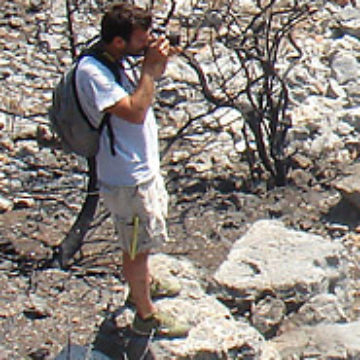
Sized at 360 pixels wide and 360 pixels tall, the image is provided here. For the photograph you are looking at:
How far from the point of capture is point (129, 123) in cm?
486

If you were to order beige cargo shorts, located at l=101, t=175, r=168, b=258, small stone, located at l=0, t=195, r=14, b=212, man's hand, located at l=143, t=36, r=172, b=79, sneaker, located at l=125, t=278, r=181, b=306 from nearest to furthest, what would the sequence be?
man's hand, located at l=143, t=36, r=172, b=79, beige cargo shorts, located at l=101, t=175, r=168, b=258, sneaker, located at l=125, t=278, r=181, b=306, small stone, located at l=0, t=195, r=14, b=212

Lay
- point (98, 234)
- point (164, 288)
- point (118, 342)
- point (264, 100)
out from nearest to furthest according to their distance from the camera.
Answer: point (118, 342), point (164, 288), point (98, 234), point (264, 100)

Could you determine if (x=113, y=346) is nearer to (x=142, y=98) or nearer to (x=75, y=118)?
(x=75, y=118)

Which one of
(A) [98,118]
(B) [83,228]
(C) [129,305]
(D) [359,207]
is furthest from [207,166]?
(A) [98,118]

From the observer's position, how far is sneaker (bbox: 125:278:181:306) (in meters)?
5.53

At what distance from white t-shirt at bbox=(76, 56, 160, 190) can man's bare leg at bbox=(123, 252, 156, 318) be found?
1.17 feet

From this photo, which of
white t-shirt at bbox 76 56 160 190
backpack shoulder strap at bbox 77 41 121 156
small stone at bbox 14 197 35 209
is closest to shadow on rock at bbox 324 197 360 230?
small stone at bbox 14 197 35 209

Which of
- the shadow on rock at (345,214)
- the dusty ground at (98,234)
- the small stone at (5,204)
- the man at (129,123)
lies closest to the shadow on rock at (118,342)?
the dusty ground at (98,234)

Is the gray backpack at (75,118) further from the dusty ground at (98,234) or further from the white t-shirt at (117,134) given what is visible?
the dusty ground at (98,234)

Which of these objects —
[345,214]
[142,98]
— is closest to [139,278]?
[142,98]

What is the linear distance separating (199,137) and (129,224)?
3.18 meters

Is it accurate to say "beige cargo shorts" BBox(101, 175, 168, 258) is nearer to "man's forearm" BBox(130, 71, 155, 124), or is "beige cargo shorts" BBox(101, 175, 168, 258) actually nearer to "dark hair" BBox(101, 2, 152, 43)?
"man's forearm" BBox(130, 71, 155, 124)

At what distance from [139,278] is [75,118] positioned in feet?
2.40

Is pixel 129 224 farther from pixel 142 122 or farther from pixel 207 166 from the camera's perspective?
pixel 207 166
